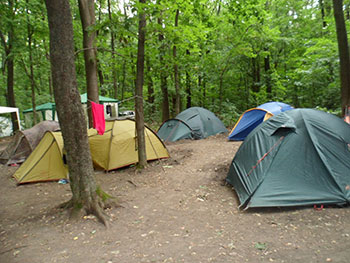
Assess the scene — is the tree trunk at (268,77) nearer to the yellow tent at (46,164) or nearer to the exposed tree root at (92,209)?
the yellow tent at (46,164)

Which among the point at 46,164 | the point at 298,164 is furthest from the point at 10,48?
the point at 298,164

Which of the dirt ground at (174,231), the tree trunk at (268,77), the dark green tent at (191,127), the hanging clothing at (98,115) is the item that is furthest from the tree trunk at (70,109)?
the tree trunk at (268,77)

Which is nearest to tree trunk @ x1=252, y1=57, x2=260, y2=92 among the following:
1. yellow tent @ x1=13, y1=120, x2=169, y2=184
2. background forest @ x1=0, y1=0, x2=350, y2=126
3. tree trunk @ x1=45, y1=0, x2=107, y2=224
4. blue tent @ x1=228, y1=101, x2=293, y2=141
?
background forest @ x1=0, y1=0, x2=350, y2=126

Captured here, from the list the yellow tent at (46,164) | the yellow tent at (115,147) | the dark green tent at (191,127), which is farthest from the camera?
the dark green tent at (191,127)

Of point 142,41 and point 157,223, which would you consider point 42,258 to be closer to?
point 157,223

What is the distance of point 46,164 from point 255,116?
7.92 m

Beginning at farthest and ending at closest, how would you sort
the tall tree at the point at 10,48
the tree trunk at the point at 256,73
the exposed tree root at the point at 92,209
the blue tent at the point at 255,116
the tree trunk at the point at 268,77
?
the tree trunk at the point at 256,73 → the tree trunk at the point at 268,77 → the tall tree at the point at 10,48 → the blue tent at the point at 255,116 → the exposed tree root at the point at 92,209

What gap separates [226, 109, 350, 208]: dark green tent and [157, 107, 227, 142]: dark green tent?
649 cm

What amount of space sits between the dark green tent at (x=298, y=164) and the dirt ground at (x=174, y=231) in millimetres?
213

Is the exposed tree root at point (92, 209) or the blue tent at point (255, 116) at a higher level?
the blue tent at point (255, 116)

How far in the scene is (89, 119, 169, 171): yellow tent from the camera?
7.07 m

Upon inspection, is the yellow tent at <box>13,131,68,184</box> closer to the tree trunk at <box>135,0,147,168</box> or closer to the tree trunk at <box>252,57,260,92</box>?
the tree trunk at <box>135,0,147,168</box>

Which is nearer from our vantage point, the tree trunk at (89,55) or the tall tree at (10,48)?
the tree trunk at (89,55)

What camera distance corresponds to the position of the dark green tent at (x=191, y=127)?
11.3m
